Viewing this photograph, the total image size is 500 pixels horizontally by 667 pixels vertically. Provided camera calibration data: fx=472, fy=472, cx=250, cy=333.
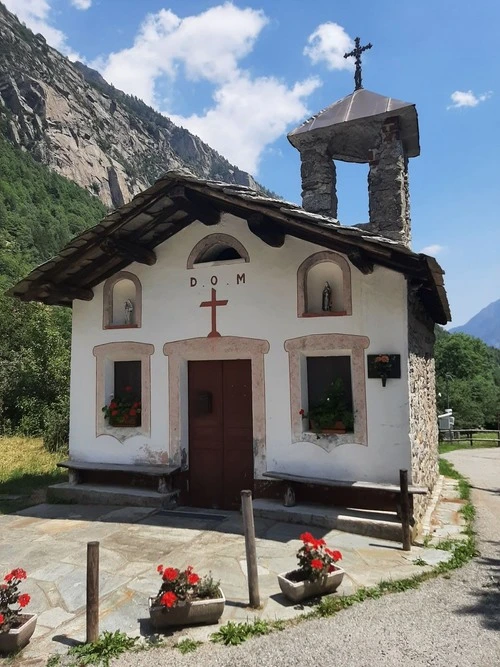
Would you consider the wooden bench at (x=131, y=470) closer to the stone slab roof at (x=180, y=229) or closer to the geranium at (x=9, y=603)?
the stone slab roof at (x=180, y=229)

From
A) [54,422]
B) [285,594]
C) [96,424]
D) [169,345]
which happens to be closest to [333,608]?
[285,594]

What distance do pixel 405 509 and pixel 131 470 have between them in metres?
4.10

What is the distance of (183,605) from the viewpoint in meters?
3.71

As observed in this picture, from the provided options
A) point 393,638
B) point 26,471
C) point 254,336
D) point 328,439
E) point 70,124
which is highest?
point 70,124

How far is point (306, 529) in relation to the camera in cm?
600

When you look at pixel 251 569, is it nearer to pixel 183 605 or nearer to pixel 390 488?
pixel 183 605

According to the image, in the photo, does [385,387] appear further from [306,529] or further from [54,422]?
[54,422]

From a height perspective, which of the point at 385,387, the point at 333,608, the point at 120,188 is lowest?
the point at 333,608

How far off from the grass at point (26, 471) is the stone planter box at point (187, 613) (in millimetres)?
4600

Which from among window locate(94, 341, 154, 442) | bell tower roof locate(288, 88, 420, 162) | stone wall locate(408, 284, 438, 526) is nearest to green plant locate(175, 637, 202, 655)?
stone wall locate(408, 284, 438, 526)

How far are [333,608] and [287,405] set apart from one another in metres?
3.03

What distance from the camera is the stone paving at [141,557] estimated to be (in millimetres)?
3980

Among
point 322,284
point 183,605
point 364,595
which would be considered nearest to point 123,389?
point 322,284

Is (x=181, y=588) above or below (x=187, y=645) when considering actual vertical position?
above
